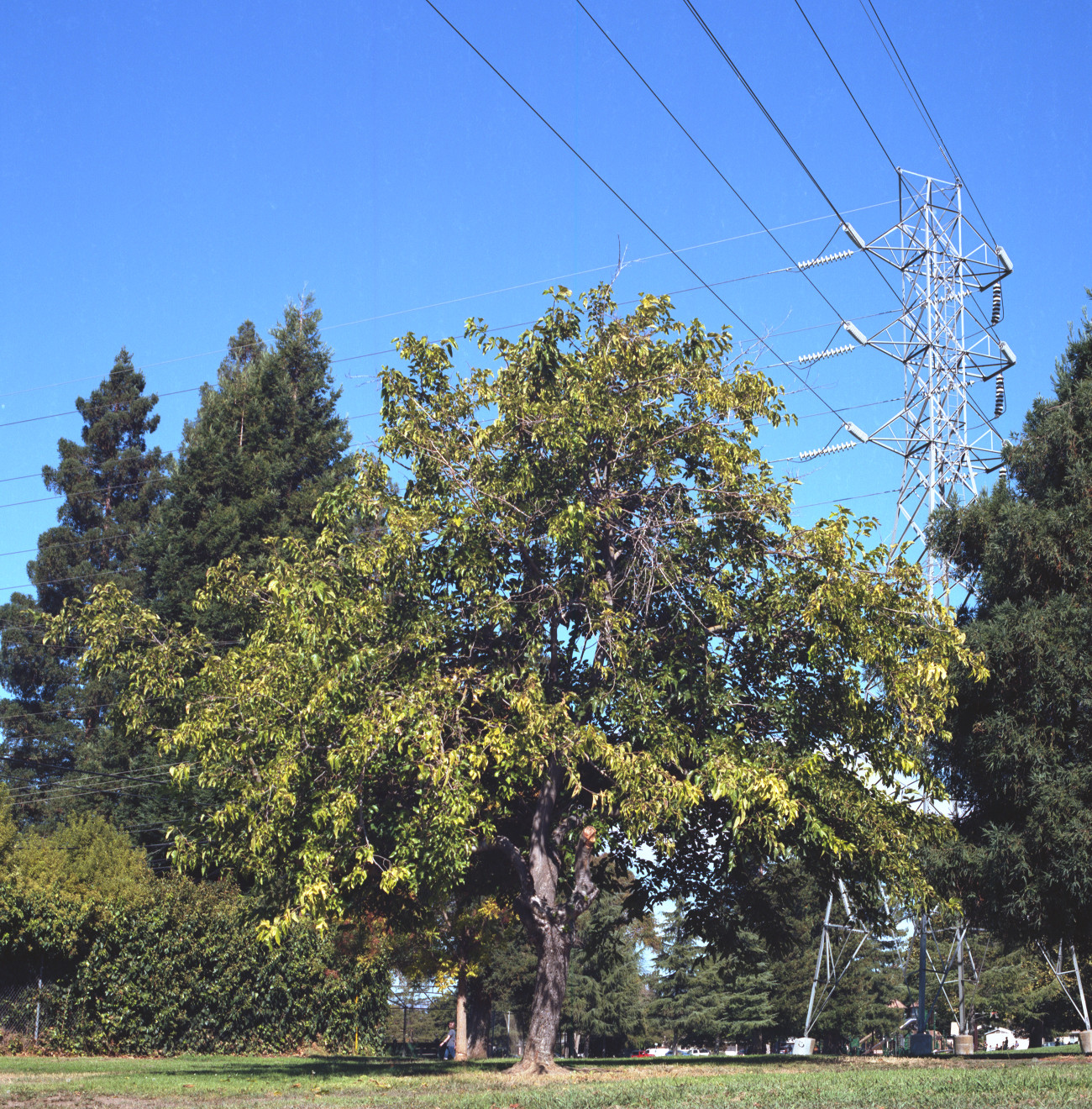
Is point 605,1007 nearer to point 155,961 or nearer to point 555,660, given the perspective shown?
point 155,961

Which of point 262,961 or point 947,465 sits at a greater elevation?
A: point 947,465

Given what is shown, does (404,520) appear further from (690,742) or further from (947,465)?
(947,465)

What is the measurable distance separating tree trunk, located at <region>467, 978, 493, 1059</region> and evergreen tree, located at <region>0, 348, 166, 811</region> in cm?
1471

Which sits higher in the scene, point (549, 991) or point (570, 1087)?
point (549, 991)

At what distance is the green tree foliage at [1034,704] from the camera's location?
53.8 feet

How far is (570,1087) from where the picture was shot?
11.4 metres

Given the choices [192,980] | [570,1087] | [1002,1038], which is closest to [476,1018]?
[192,980]

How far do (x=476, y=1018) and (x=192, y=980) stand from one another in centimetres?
1305

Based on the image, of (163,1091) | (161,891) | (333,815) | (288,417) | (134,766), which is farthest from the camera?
(288,417)

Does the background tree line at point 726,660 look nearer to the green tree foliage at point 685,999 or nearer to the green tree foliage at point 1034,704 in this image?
the green tree foliage at point 1034,704

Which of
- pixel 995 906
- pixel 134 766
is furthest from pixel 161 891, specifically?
pixel 995 906

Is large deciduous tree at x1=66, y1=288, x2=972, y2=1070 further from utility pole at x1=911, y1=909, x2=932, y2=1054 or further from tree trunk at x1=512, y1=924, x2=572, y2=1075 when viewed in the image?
utility pole at x1=911, y1=909, x2=932, y2=1054

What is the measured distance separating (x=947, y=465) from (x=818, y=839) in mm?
11797

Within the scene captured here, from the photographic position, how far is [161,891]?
27.5 m
